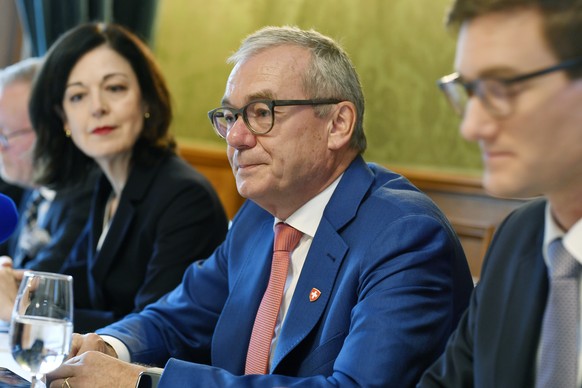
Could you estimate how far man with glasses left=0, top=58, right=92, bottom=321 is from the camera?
3.61 meters

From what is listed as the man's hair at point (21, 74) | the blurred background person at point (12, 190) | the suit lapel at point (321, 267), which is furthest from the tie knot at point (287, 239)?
the blurred background person at point (12, 190)

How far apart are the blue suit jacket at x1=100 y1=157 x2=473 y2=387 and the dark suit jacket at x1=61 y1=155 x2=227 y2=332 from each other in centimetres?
42

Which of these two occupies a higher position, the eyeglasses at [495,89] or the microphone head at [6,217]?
the eyeglasses at [495,89]

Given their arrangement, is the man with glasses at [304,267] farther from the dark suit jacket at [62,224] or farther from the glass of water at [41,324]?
the dark suit jacket at [62,224]

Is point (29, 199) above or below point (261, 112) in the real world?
below

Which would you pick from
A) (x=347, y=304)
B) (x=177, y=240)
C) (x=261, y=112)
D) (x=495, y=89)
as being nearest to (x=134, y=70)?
(x=177, y=240)

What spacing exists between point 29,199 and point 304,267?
234cm

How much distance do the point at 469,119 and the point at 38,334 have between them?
35.9 inches

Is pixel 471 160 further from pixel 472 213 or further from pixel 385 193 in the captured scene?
pixel 385 193

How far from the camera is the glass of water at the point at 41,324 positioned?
1.75 meters

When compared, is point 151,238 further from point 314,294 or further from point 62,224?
point 314,294

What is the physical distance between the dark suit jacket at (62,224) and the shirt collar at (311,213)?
152 centimetres

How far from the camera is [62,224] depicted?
3.69m

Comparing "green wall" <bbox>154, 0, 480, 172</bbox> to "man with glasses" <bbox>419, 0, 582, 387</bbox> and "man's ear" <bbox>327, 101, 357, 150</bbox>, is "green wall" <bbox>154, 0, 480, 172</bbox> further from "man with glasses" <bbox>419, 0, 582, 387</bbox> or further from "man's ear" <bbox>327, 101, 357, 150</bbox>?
"man with glasses" <bbox>419, 0, 582, 387</bbox>
